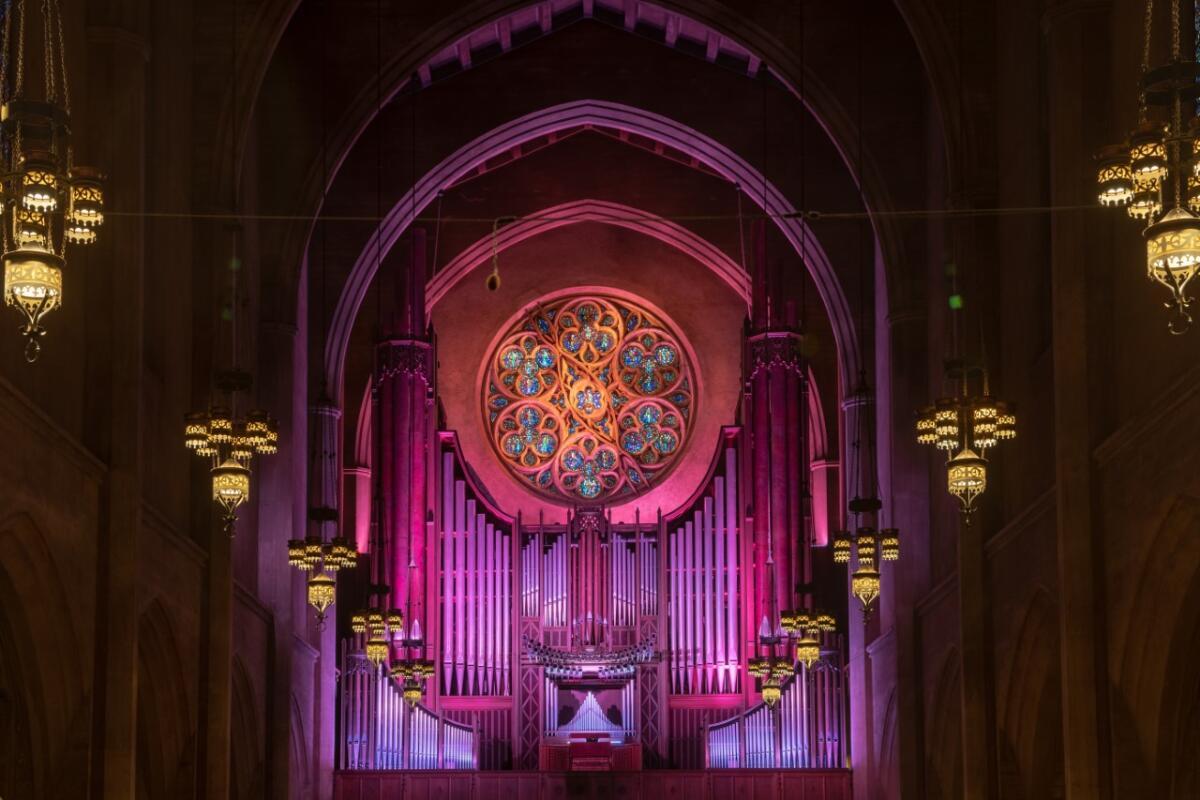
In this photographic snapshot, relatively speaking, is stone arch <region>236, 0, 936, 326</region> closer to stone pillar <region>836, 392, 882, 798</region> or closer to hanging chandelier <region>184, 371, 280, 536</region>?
stone pillar <region>836, 392, 882, 798</region>

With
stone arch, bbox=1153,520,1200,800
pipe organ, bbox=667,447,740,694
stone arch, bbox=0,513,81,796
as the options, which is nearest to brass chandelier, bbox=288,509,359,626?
stone arch, bbox=0,513,81,796

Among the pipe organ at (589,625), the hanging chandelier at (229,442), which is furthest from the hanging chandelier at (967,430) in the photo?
the pipe organ at (589,625)

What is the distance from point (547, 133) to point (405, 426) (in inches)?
222

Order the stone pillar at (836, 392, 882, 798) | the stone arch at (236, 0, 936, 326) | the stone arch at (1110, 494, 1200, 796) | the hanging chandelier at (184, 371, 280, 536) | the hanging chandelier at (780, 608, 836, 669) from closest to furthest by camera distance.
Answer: the stone arch at (1110, 494, 1200, 796) < the hanging chandelier at (184, 371, 280, 536) < the stone arch at (236, 0, 936, 326) < the hanging chandelier at (780, 608, 836, 669) < the stone pillar at (836, 392, 882, 798)

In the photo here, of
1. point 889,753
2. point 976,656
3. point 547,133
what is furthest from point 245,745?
point 547,133

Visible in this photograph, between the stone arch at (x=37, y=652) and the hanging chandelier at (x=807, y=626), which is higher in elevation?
the hanging chandelier at (x=807, y=626)

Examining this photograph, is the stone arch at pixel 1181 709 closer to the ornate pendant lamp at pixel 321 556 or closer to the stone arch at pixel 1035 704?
the stone arch at pixel 1035 704

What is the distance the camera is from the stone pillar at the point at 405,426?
3428 centimetres

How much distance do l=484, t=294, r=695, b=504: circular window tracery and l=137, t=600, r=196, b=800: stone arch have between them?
1776 centimetres

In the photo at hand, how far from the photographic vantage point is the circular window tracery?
41.1 metres

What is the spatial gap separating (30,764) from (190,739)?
4918 mm

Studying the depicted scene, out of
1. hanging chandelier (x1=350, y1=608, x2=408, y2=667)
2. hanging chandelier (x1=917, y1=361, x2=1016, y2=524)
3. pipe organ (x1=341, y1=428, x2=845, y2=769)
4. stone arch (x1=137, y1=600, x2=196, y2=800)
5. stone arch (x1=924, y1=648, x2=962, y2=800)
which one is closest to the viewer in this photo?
hanging chandelier (x1=917, y1=361, x2=1016, y2=524)

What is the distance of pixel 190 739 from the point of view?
930 inches

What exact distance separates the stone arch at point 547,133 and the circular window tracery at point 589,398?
6627 mm
